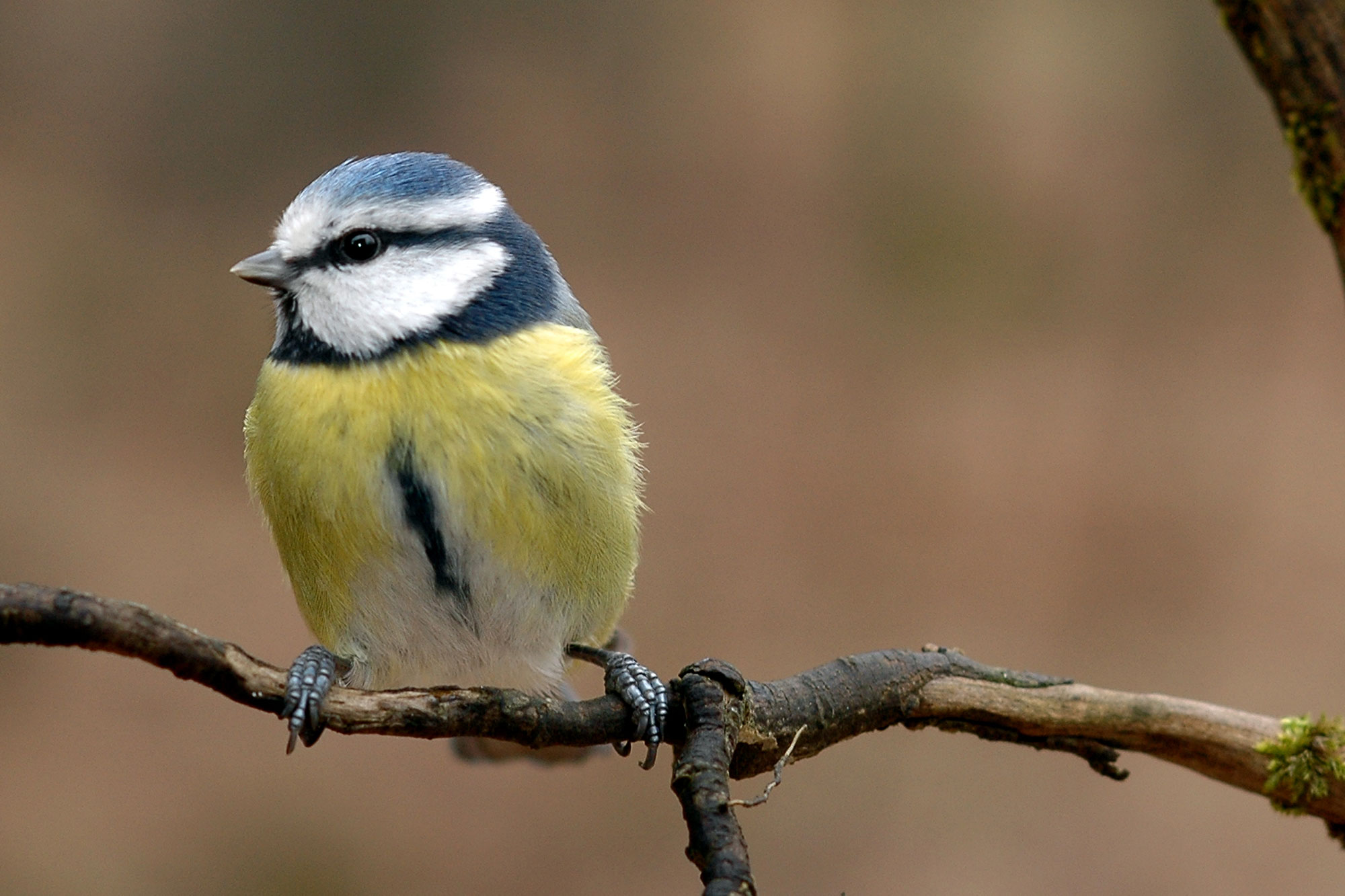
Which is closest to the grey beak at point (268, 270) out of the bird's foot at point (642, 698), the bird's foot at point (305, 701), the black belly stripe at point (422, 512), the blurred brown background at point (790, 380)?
the black belly stripe at point (422, 512)

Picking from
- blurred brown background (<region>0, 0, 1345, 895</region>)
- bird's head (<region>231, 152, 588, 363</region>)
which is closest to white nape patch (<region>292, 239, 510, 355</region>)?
bird's head (<region>231, 152, 588, 363</region>)

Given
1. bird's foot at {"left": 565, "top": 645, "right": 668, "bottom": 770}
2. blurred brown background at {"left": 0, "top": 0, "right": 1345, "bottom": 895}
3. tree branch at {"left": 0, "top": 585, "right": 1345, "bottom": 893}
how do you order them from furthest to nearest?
blurred brown background at {"left": 0, "top": 0, "right": 1345, "bottom": 895}, bird's foot at {"left": 565, "top": 645, "right": 668, "bottom": 770}, tree branch at {"left": 0, "top": 585, "right": 1345, "bottom": 893}

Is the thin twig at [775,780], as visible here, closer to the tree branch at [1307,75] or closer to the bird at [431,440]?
the bird at [431,440]

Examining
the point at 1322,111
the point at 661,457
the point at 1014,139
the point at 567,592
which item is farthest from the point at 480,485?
the point at 1014,139

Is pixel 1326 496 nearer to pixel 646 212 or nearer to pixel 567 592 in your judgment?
pixel 646 212

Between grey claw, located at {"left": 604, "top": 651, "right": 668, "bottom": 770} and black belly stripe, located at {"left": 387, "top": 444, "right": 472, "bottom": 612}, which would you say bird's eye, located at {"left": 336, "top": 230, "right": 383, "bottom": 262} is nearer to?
black belly stripe, located at {"left": 387, "top": 444, "right": 472, "bottom": 612}

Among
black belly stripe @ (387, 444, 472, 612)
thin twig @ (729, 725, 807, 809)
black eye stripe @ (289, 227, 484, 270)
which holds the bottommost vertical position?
thin twig @ (729, 725, 807, 809)

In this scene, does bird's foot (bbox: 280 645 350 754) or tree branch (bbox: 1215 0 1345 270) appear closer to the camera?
bird's foot (bbox: 280 645 350 754)
